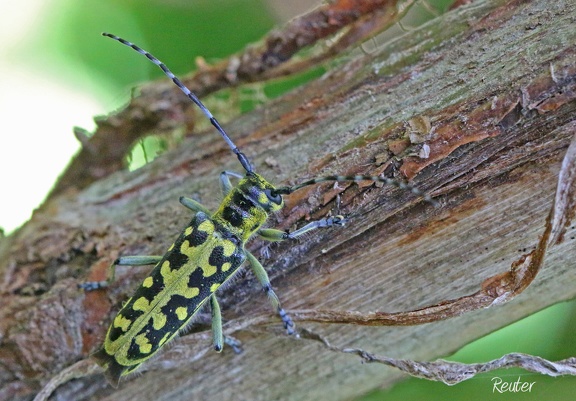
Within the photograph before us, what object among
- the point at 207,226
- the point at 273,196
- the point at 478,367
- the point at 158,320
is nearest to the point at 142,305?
the point at 158,320

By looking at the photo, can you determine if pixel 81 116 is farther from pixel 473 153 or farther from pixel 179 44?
pixel 473 153

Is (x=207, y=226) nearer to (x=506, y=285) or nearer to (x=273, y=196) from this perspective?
(x=273, y=196)

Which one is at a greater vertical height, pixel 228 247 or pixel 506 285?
pixel 228 247

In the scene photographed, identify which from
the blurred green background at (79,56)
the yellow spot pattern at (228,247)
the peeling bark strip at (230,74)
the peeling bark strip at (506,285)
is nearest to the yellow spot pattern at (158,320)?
the yellow spot pattern at (228,247)

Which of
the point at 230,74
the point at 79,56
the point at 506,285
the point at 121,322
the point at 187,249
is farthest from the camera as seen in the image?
the point at 79,56

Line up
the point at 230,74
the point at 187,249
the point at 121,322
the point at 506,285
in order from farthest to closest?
the point at 230,74 → the point at 187,249 → the point at 121,322 → the point at 506,285

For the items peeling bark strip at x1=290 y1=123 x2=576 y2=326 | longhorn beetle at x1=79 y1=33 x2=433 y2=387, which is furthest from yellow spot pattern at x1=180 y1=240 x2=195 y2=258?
peeling bark strip at x1=290 y1=123 x2=576 y2=326

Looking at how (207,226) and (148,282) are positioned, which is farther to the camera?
(207,226)

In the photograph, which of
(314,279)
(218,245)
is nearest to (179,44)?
(218,245)
